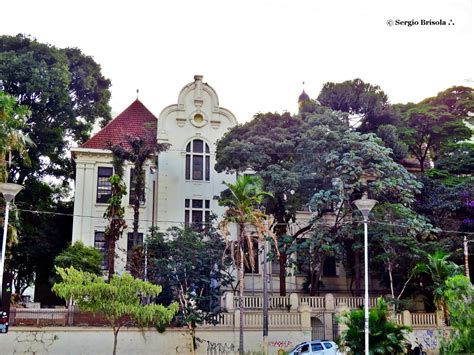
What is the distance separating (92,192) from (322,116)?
14.4 m

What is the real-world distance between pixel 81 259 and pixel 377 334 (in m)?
16.5

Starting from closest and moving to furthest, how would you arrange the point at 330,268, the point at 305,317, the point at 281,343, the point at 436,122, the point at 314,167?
the point at 281,343, the point at 305,317, the point at 314,167, the point at 436,122, the point at 330,268

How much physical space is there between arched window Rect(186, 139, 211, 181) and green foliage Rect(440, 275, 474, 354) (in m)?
19.4

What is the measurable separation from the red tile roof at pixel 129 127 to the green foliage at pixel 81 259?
665 centimetres

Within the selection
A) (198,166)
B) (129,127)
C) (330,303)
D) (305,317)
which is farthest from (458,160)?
(129,127)

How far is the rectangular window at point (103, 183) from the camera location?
34219 mm

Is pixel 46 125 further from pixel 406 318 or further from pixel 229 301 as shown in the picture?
pixel 406 318

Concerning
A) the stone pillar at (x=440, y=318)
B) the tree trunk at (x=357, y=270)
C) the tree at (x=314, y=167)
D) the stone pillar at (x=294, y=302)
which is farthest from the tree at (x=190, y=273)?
the stone pillar at (x=440, y=318)

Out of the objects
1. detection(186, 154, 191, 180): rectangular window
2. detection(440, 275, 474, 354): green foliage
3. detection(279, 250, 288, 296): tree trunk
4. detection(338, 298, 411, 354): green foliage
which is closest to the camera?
detection(440, 275, 474, 354): green foliage

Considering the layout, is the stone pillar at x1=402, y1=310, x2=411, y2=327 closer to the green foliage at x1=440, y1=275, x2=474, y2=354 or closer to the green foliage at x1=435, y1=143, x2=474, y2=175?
the green foliage at x1=435, y1=143, x2=474, y2=175

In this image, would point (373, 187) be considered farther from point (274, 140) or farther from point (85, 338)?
point (85, 338)

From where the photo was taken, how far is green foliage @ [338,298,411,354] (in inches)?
734

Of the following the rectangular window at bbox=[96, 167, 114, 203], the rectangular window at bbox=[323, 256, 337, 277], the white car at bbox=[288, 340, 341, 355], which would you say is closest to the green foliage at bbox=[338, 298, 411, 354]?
Result: the white car at bbox=[288, 340, 341, 355]

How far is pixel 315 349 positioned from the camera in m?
25.0
